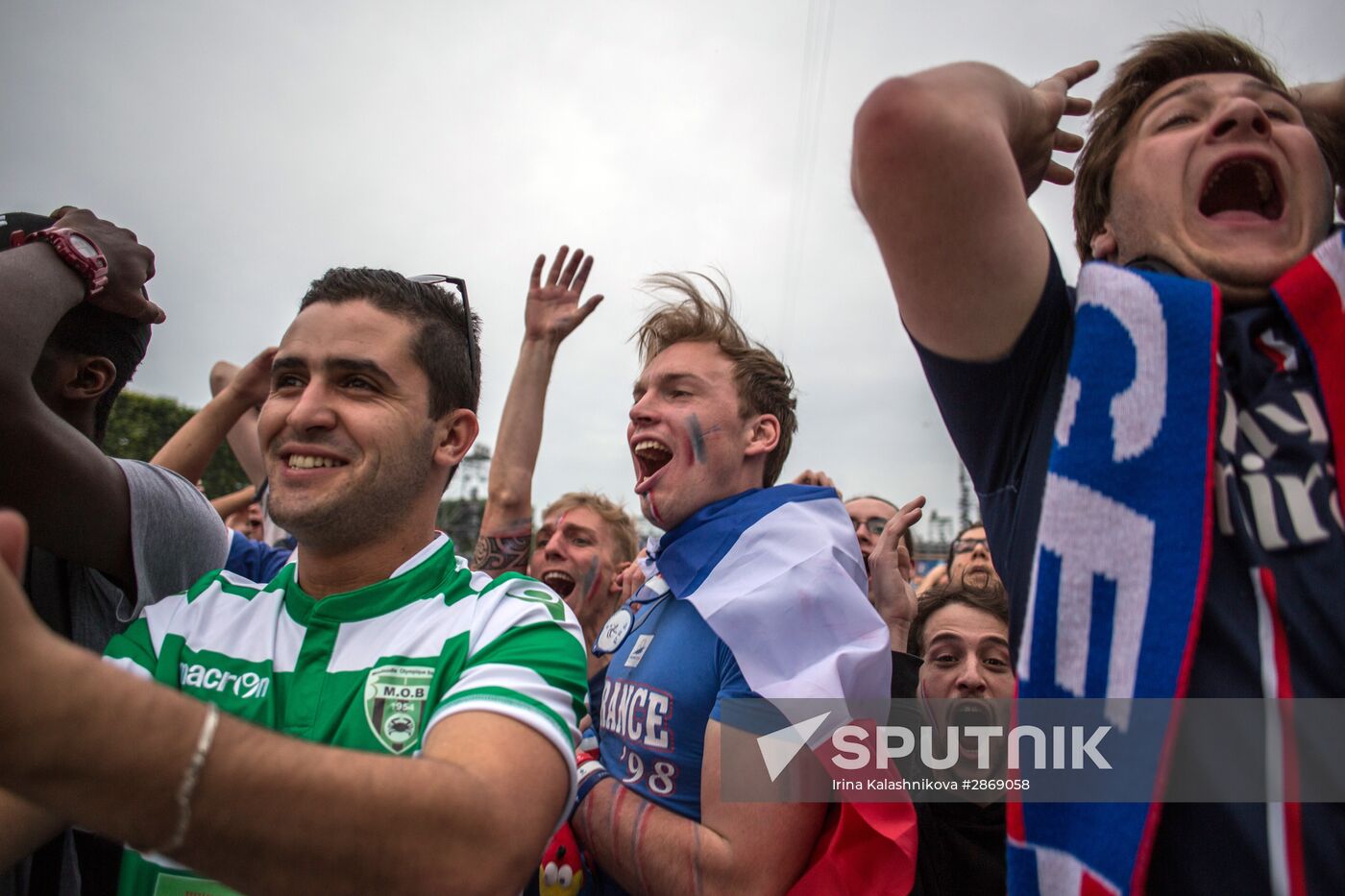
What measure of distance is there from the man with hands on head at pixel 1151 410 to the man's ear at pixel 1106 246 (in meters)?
0.06

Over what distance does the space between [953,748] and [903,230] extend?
1885 mm

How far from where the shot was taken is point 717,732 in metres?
1.96

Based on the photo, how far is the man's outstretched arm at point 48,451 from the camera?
1.66 metres

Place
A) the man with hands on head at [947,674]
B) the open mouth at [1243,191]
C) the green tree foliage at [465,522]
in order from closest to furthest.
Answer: the open mouth at [1243,191]
the man with hands on head at [947,674]
the green tree foliage at [465,522]

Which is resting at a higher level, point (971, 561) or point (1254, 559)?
point (971, 561)

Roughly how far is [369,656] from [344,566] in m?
0.27

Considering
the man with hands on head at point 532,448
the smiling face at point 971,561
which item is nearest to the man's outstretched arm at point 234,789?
the smiling face at point 971,561

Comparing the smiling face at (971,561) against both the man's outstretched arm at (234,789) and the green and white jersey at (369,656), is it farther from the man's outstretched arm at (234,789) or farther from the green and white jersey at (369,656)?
the man's outstretched arm at (234,789)

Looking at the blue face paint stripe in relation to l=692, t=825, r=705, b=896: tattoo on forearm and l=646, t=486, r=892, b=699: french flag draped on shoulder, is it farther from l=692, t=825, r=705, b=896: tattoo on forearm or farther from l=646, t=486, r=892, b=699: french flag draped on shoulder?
l=692, t=825, r=705, b=896: tattoo on forearm

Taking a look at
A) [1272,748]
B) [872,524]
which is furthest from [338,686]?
[872,524]

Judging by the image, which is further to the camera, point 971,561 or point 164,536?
point 971,561

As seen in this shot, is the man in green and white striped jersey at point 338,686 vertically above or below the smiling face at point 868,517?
A: below

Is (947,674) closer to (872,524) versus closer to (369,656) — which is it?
(872,524)

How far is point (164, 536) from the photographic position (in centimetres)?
195
